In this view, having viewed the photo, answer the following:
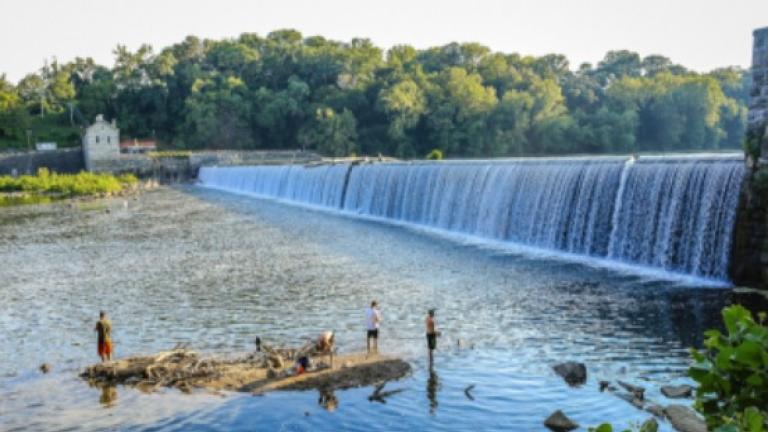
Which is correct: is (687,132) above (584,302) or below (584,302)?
above

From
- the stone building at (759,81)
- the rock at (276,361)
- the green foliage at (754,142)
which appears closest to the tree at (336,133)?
the stone building at (759,81)

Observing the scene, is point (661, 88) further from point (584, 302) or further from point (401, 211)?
point (584, 302)

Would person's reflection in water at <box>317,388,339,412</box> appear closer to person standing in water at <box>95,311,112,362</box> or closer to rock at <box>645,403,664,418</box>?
person standing in water at <box>95,311,112,362</box>

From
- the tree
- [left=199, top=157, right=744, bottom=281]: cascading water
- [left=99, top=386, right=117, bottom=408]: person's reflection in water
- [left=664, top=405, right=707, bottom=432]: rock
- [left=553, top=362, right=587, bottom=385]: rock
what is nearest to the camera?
[left=664, top=405, right=707, bottom=432]: rock

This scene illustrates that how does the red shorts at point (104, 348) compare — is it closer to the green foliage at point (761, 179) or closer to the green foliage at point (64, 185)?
the green foliage at point (761, 179)

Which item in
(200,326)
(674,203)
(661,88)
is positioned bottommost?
(200,326)

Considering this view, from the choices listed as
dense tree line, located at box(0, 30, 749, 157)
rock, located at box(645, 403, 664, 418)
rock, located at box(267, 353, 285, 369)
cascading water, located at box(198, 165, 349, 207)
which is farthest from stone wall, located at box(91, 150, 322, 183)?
rock, located at box(645, 403, 664, 418)

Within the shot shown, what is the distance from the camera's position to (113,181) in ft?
276

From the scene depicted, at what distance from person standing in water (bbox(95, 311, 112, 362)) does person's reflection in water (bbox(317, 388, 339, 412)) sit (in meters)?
6.26

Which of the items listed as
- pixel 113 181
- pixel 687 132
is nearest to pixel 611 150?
pixel 687 132

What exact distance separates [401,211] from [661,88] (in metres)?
59.3

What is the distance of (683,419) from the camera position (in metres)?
14.3

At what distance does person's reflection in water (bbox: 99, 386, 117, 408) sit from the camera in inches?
654

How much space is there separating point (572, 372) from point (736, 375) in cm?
1239
